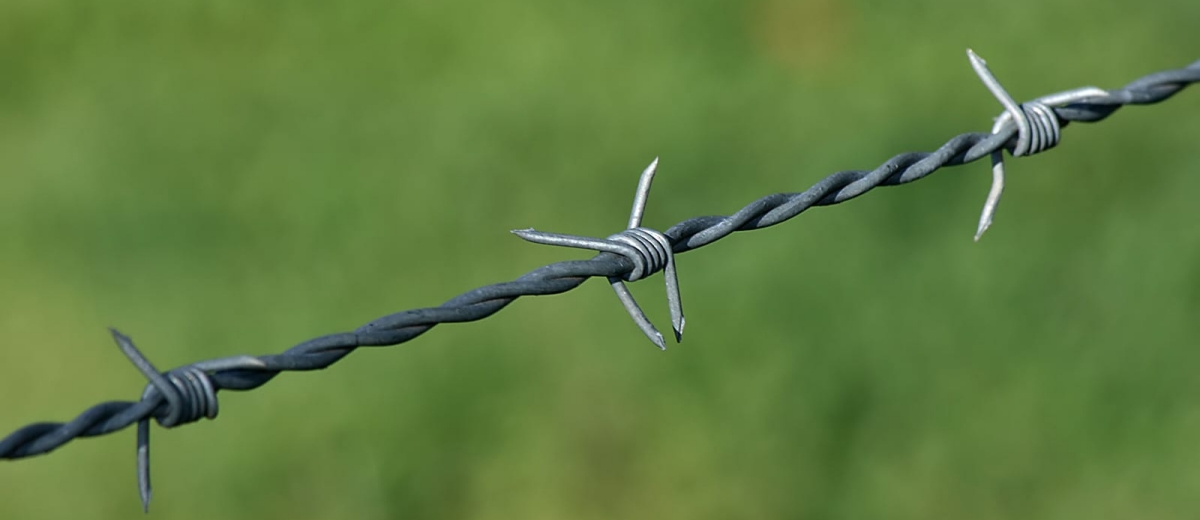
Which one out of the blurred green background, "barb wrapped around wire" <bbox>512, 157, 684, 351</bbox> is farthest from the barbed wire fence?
the blurred green background

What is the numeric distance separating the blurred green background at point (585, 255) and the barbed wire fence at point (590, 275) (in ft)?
6.12

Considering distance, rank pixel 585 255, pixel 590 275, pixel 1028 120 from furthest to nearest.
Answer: pixel 585 255, pixel 1028 120, pixel 590 275

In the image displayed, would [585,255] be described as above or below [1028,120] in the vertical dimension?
above

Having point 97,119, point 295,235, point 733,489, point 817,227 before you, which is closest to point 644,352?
point 733,489

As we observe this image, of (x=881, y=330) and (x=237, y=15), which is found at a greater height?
(x=237, y=15)

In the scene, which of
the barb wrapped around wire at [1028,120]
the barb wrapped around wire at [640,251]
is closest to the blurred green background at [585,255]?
the barb wrapped around wire at [1028,120]

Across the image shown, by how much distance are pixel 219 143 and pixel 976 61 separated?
3.50 m

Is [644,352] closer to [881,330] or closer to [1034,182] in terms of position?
[881,330]

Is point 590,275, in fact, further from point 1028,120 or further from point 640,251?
point 1028,120

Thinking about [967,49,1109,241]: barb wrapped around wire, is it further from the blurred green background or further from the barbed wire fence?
the blurred green background

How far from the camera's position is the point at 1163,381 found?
3.93m

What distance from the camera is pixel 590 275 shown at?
1.64 metres

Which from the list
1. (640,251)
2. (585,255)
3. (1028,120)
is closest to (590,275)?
(640,251)

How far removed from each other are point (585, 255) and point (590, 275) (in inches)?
54.0
